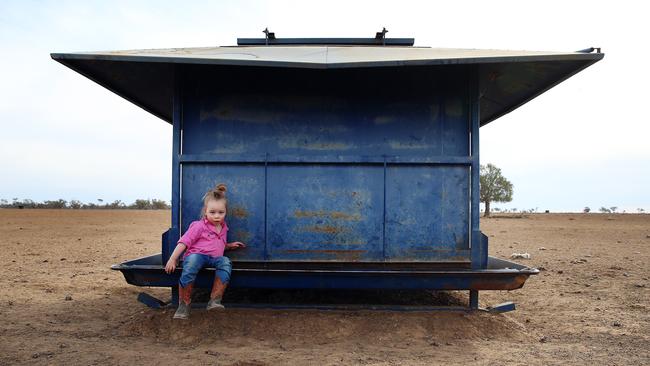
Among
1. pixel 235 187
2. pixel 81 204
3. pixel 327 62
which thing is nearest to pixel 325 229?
pixel 235 187

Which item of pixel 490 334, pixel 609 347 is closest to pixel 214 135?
pixel 490 334

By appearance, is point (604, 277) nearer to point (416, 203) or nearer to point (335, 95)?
point (416, 203)

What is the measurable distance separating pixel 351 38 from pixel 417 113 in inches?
84.5

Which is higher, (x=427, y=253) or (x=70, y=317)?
(x=427, y=253)

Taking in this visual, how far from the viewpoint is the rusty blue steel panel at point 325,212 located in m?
5.98

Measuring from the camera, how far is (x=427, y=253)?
236 inches

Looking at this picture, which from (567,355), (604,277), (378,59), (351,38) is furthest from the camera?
(604,277)

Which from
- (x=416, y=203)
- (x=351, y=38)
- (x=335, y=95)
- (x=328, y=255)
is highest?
(x=351, y=38)

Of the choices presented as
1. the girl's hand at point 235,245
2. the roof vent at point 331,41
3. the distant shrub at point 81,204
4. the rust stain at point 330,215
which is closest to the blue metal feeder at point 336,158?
the rust stain at point 330,215

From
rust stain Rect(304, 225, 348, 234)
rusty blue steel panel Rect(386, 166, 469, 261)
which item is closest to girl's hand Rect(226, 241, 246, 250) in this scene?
rust stain Rect(304, 225, 348, 234)

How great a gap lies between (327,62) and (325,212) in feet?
5.80

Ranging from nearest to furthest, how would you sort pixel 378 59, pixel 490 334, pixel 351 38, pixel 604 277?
pixel 378 59 < pixel 490 334 < pixel 351 38 < pixel 604 277

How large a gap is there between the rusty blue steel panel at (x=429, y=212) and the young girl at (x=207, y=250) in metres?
1.85

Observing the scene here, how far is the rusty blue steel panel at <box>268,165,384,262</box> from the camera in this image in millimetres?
5977
